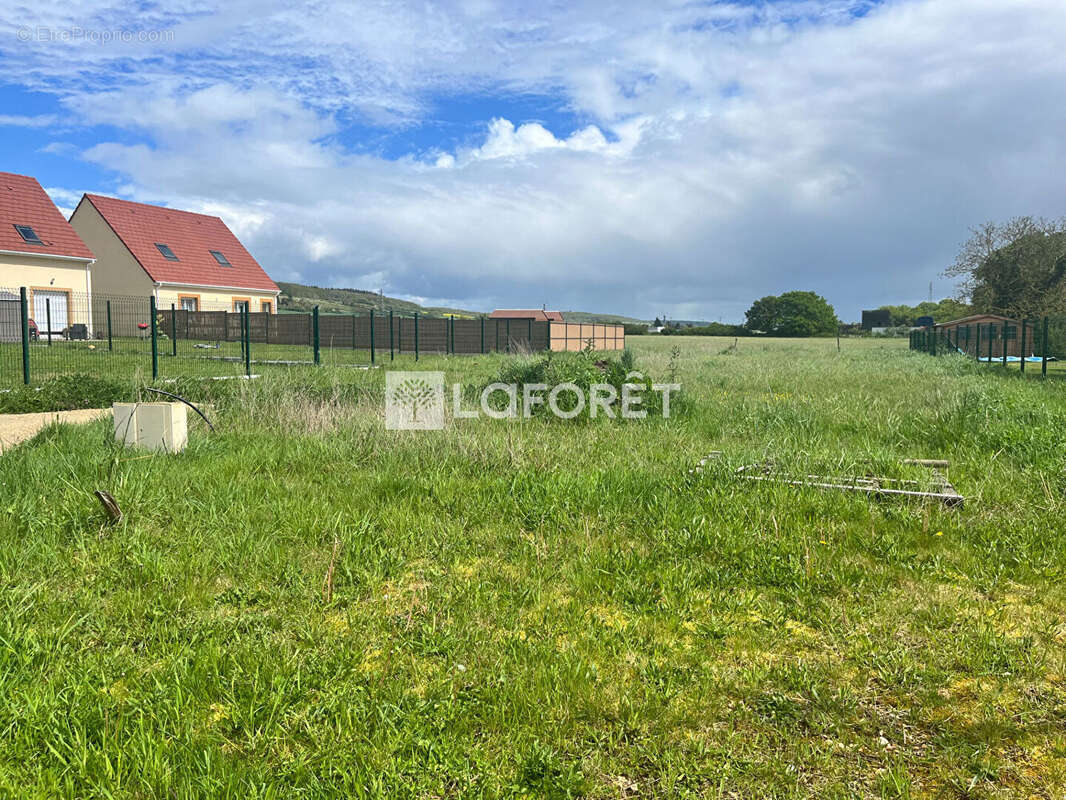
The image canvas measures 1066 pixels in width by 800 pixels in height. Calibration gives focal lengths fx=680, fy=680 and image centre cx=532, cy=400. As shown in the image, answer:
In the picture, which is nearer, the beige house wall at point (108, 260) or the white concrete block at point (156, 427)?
the white concrete block at point (156, 427)

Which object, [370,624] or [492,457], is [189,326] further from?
[370,624]

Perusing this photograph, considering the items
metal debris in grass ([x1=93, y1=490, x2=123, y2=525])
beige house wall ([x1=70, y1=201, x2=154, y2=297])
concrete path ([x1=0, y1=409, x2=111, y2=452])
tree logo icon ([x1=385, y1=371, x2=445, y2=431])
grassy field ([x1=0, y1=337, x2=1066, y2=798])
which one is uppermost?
beige house wall ([x1=70, y1=201, x2=154, y2=297])

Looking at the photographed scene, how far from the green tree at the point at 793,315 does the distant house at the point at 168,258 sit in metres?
57.1

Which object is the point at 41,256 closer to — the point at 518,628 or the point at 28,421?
the point at 28,421

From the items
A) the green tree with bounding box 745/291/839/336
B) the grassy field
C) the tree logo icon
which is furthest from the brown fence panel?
the green tree with bounding box 745/291/839/336

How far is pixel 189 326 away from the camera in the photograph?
2717 centimetres

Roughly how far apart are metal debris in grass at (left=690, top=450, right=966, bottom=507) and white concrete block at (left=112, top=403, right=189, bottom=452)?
14.8 feet

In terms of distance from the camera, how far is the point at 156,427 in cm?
603

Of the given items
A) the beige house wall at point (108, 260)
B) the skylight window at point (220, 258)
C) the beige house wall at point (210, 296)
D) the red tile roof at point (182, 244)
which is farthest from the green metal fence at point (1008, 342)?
the skylight window at point (220, 258)

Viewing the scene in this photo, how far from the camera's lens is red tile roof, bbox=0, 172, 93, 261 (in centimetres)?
2548

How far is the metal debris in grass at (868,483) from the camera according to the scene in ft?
15.8

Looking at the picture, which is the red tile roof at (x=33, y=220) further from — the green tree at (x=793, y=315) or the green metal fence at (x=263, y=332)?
the green tree at (x=793, y=315)

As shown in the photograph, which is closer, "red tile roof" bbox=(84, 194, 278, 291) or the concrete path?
the concrete path

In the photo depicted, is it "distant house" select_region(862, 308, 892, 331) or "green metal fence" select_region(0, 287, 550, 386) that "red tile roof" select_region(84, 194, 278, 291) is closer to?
"green metal fence" select_region(0, 287, 550, 386)
